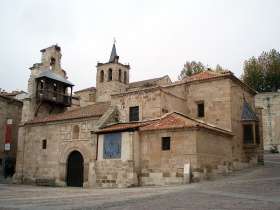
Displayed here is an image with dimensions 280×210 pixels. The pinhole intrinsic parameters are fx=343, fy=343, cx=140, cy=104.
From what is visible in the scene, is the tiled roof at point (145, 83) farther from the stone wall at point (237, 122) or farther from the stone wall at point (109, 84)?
the stone wall at point (237, 122)

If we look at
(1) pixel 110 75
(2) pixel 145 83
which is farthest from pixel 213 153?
(1) pixel 110 75

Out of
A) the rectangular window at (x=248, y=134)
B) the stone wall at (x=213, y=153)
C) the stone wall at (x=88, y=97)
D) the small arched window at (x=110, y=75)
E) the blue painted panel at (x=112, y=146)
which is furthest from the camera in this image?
the stone wall at (x=88, y=97)

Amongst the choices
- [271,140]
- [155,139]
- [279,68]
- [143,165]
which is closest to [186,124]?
[155,139]

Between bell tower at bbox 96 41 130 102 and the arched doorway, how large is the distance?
2247 centimetres

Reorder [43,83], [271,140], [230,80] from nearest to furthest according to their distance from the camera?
1. [230,80]
2. [43,83]
3. [271,140]

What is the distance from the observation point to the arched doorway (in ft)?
78.0

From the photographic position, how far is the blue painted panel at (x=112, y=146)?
20328 mm

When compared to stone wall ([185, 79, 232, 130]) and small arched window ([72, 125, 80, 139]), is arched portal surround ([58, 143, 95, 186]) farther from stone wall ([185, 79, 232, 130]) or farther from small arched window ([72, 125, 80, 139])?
stone wall ([185, 79, 232, 130])

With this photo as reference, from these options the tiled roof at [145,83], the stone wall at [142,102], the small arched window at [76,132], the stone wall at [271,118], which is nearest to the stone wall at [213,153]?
the stone wall at [142,102]

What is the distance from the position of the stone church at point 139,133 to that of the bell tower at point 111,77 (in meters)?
15.1

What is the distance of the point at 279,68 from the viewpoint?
43312mm

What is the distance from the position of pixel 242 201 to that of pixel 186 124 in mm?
8412

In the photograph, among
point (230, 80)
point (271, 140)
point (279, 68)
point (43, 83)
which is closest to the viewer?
point (230, 80)

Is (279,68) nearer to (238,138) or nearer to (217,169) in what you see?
(238,138)
